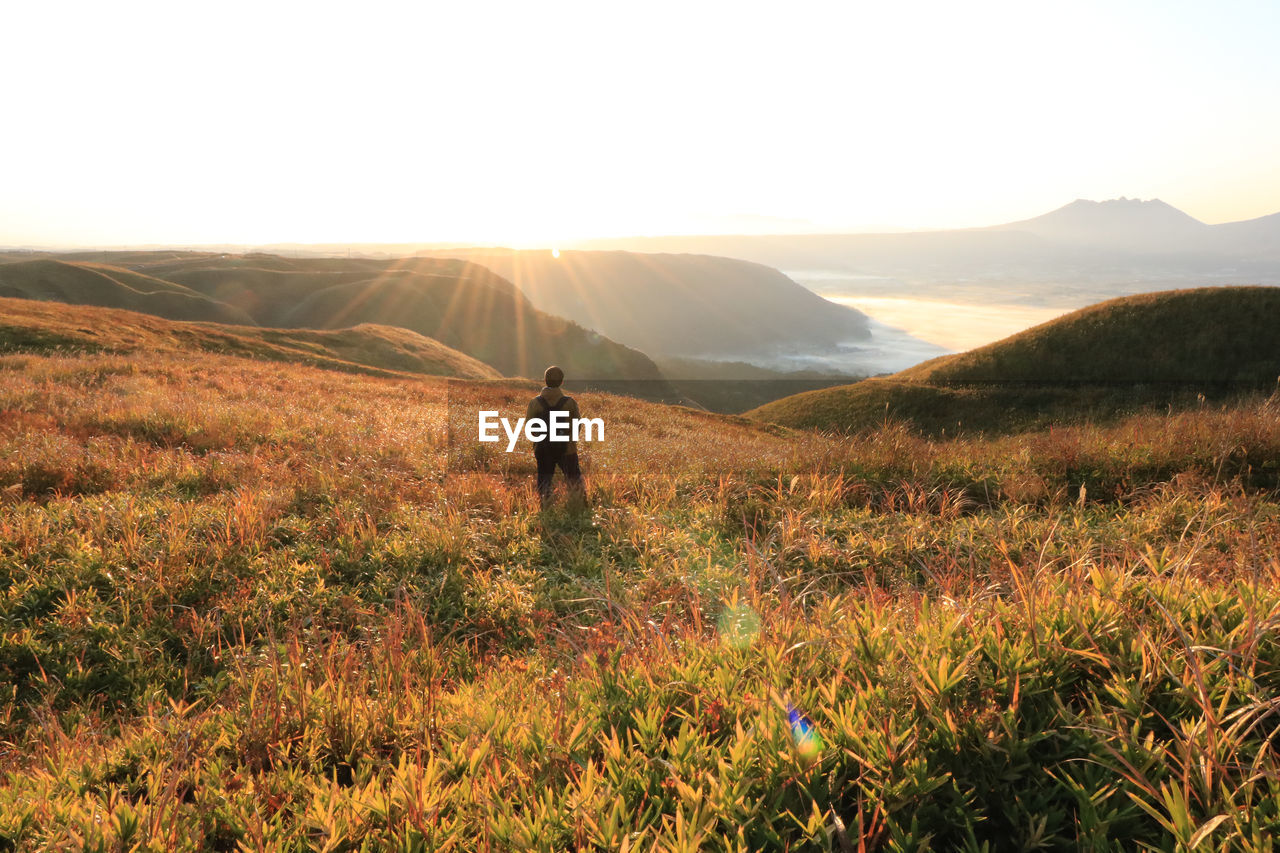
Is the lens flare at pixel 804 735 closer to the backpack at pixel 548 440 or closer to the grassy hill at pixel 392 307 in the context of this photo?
the backpack at pixel 548 440

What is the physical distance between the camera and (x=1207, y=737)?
5.88ft

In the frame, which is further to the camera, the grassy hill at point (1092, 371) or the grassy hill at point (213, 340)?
the grassy hill at point (1092, 371)

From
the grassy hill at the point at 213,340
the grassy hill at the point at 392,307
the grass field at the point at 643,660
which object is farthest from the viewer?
the grassy hill at the point at 392,307

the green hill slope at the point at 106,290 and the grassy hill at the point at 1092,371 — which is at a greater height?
the green hill slope at the point at 106,290

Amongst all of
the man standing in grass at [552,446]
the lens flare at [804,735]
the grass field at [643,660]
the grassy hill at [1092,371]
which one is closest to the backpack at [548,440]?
the man standing in grass at [552,446]

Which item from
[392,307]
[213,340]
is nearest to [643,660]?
[213,340]

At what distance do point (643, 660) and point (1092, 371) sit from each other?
51.4 metres

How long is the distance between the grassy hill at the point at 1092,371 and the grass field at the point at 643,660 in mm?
32723

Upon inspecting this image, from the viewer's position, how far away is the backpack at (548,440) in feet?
27.4

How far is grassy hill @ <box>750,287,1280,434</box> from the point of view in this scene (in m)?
38.7

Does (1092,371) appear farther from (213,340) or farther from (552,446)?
(213,340)

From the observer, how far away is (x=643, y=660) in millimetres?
2910

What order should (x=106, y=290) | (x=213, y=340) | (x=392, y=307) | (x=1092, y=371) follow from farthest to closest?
1. (x=392, y=307)
2. (x=106, y=290)
3. (x=213, y=340)
4. (x=1092, y=371)

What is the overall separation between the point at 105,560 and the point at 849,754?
6204 mm
